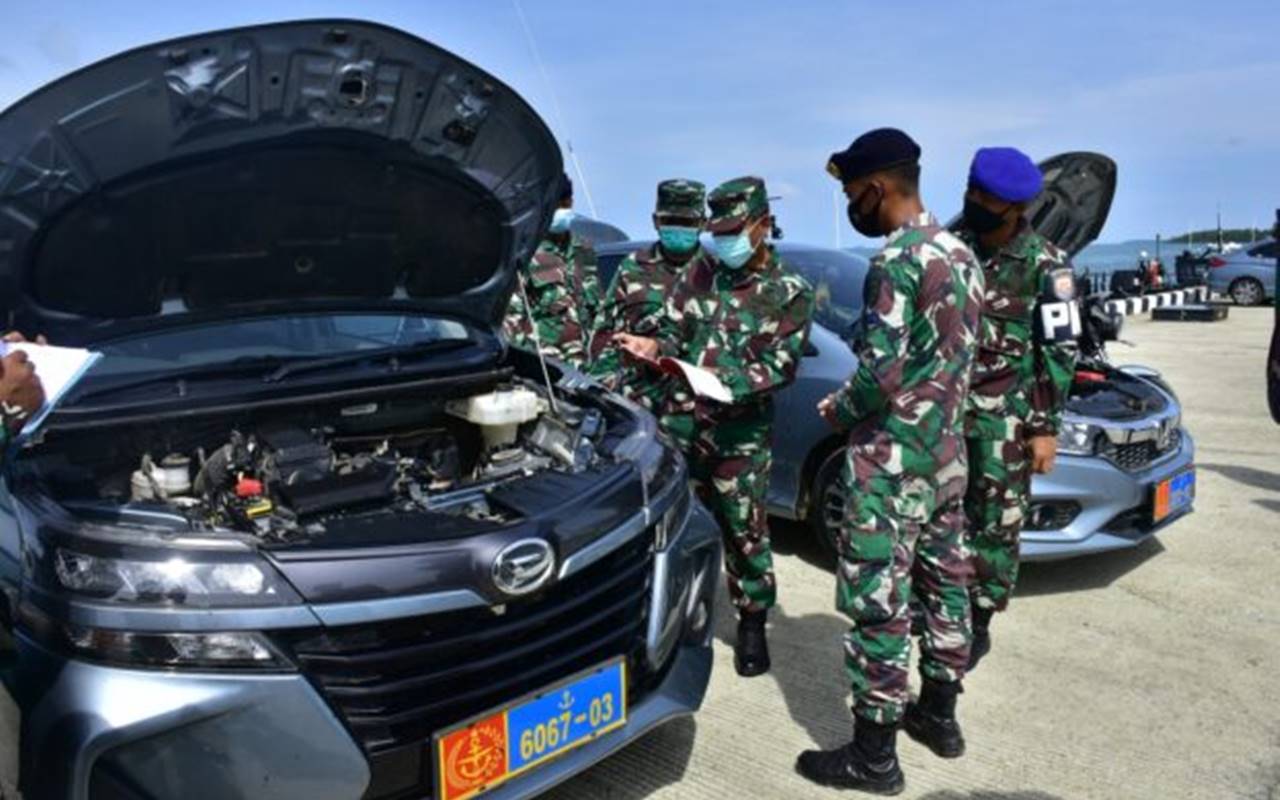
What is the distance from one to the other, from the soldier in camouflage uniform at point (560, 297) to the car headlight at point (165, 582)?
3752 millimetres

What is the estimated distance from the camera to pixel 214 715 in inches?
72.5

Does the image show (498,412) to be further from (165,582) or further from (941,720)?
(941,720)

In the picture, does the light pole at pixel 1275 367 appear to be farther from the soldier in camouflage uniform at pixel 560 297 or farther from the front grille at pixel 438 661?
the front grille at pixel 438 661

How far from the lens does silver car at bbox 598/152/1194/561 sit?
13.2 ft

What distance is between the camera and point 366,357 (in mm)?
2951

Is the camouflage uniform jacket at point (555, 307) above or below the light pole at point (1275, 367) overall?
above

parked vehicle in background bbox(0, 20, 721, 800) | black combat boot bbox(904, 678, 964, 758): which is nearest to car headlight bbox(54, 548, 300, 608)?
parked vehicle in background bbox(0, 20, 721, 800)

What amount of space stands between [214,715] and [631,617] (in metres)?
0.97

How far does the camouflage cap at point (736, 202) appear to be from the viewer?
3.31m

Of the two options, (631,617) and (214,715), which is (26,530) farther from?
(631,617)

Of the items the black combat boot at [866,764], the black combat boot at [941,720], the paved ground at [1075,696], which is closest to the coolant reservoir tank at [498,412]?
the paved ground at [1075,696]

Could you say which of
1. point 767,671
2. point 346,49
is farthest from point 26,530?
point 767,671

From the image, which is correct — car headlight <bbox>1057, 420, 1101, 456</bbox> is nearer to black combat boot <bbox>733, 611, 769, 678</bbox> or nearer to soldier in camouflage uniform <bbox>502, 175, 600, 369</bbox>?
black combat boot <bbox>733, 611, 769, 678</bbox>

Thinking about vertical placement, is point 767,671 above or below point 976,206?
below
